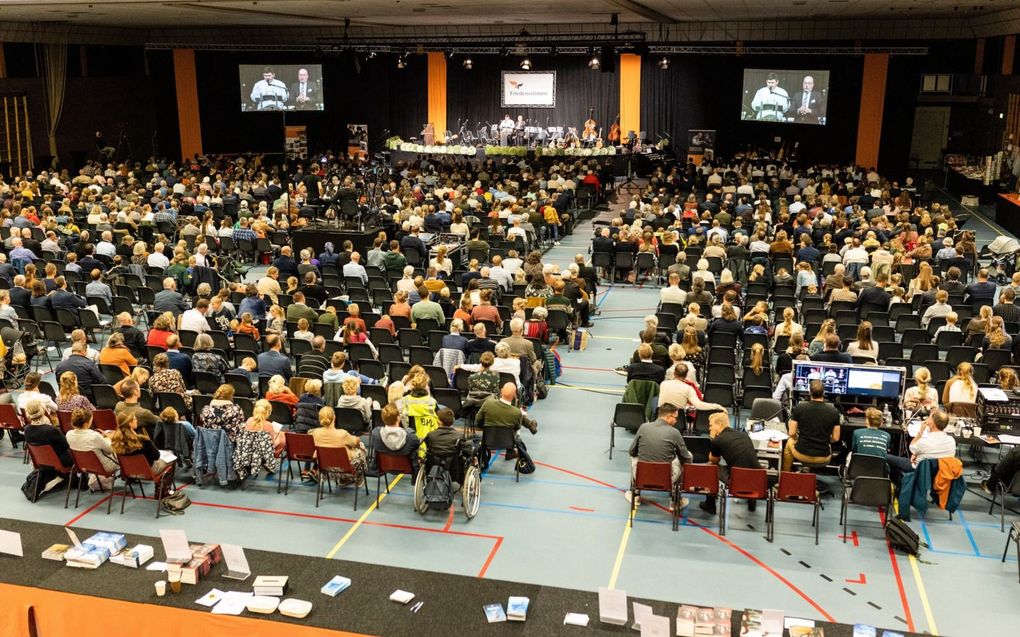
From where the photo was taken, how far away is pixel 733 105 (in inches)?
1243

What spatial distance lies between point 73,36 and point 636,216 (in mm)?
20528

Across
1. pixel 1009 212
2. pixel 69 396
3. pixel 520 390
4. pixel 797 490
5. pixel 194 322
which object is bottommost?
pixel 797 490

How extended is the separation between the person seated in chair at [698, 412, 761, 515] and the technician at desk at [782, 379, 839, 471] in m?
0.63

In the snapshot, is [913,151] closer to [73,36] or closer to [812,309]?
[812,309]

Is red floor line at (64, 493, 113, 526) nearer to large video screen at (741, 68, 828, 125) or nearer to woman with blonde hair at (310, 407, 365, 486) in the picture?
woman with blonde hair at (310, 407, 365, 486)

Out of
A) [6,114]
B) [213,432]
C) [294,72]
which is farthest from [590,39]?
[213,432]

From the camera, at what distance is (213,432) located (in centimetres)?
948

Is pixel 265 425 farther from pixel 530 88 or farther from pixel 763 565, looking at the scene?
pixel 530 88

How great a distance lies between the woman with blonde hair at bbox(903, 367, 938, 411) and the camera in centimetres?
979

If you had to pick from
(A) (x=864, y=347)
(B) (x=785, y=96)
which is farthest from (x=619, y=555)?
(B) (x=785, y=96)

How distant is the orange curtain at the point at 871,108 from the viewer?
29062 millimetres

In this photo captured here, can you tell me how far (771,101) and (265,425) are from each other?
2507cm

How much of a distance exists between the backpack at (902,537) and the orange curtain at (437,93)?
2831 centimetres

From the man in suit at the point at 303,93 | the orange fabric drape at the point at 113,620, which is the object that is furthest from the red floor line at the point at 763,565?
the man in suit at the point at 303,93
